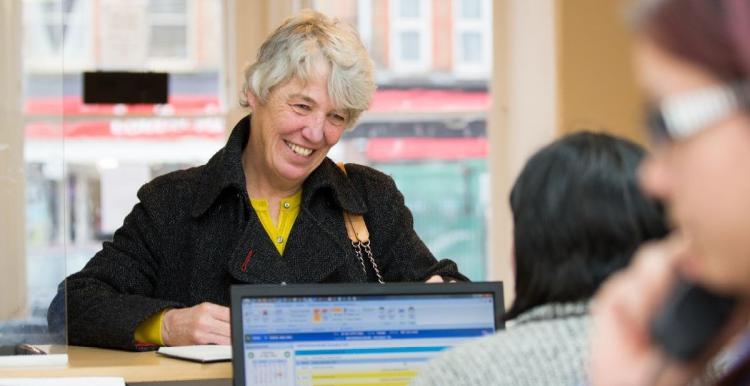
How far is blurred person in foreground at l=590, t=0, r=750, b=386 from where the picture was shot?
0.61 m

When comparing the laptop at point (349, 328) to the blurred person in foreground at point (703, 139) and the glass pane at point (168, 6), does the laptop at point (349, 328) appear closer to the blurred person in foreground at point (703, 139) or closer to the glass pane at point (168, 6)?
the blurred person in foreground at point (703, 139)

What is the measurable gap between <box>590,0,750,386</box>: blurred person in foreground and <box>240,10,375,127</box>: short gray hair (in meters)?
2.20

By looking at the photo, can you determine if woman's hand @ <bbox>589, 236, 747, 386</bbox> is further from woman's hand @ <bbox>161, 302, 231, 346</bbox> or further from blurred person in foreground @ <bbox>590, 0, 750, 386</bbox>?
woman's hand @ <bbox>161, 302, 231, 346</bbox>

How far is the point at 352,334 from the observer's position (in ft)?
7.64

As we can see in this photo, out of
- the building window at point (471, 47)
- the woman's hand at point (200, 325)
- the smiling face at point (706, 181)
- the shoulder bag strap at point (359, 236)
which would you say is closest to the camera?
the smiling face at point (706, 181)

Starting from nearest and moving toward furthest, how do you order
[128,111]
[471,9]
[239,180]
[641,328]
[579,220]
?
1. [641,328]
2. [579,220]
3. [239,180]
4. [128,111]
5. [471,9]

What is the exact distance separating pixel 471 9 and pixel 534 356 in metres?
4.86

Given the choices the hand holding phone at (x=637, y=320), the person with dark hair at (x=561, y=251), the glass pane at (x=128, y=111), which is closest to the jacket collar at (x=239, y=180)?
the person with dark hair at (x=561, y=251)

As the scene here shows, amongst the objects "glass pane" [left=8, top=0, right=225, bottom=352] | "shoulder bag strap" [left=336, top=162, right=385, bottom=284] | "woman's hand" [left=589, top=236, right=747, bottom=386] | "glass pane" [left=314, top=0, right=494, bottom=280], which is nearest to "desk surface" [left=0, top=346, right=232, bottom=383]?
"shoulder bag strap" [left=336, top=162, right=385, bottom=284]

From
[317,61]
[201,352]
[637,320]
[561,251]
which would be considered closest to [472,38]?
[317,61]

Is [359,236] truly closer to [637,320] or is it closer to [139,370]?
[139,370]

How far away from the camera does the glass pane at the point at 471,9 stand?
638 cm

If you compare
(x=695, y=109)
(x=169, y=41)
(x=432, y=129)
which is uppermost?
(x=169, y=41)

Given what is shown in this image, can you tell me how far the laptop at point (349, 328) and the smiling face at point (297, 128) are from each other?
63 centimetres
